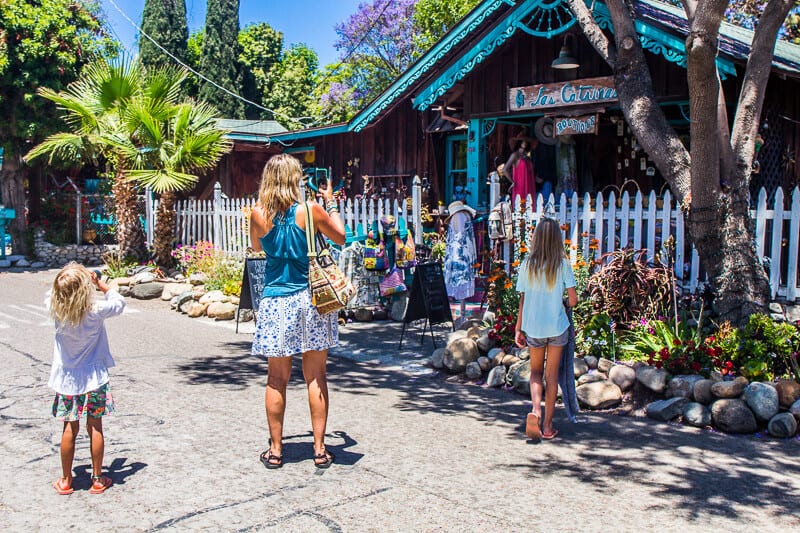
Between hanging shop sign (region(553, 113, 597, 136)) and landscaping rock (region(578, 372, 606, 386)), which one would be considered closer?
landscaping rock (region(578, 372, 606, 386))

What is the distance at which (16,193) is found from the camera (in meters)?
20.1

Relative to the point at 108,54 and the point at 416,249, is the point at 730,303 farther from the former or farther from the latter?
the point at 108,54

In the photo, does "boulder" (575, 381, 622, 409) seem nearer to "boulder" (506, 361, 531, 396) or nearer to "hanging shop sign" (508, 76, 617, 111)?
"boulder" (506, 361, 531, 396)

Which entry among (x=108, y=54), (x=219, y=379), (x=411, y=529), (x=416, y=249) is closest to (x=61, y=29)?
(x=108, y=54)

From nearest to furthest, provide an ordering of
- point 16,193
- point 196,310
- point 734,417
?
point 734,417
point 196,310
point 16,193

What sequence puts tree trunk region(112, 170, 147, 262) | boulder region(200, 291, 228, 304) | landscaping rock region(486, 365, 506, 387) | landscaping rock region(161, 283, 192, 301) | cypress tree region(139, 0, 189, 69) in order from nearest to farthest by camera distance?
1. landscaping rock region(486, 365, 506, 387)
2. boulder region(200, 291, 228, 304)
3. landscaping rock region(161, 283, 192, 301)
4. tree trunk region(112, 170, 147, 262)
5. cypress tree region(139, 0, 189, 69)

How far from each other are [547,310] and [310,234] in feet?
6.42

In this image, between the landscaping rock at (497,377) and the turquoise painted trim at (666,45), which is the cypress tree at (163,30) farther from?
the landscaping rock at (497,377)

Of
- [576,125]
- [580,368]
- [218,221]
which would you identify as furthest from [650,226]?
[218,221]

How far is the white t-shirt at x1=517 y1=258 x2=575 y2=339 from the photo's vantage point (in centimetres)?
577

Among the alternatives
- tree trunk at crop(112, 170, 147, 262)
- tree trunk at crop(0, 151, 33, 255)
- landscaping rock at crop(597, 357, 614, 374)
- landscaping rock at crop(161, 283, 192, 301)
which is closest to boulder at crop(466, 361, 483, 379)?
landscaping rock at crop(597, 357, 614, 374)

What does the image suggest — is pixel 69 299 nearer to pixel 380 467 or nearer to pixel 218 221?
pixel 380 467

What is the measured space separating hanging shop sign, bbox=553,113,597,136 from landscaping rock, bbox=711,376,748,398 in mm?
6315

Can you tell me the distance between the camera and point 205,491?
4.59 meters
